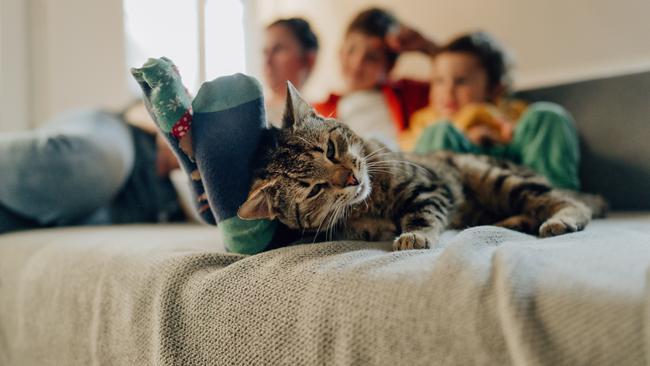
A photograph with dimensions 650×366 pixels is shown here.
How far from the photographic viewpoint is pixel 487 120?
5.55 ft

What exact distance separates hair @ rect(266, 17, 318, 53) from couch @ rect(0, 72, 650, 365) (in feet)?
3.94

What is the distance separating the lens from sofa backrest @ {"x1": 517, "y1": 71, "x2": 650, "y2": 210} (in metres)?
1.62

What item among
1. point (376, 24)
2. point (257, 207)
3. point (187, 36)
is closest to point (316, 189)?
point (257, 207)

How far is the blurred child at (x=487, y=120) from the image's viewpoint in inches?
58.3

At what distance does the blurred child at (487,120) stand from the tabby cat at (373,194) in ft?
1.04

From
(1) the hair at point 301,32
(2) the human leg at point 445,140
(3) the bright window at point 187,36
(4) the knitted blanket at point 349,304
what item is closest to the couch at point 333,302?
(4) the knitted blanket at point 349,304

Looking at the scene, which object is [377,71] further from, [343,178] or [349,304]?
[349,304]

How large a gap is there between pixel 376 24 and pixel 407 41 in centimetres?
16

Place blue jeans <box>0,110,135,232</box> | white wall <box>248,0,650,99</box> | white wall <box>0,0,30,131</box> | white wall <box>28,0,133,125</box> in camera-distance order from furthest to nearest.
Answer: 1. white wall <box>28,0,133,125</box>
2. white wall <box>0,0,30,131</box>
3. white wall <box>248,0,650,99</box>
4. blue jeans <box>0,110,135,232</box>

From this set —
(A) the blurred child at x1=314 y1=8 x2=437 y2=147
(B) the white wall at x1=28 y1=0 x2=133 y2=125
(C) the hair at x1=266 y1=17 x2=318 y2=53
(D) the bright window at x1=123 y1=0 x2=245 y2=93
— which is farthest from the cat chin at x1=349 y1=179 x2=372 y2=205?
(B) the white wall at x1=28 y1=0 x2=133 y2=125

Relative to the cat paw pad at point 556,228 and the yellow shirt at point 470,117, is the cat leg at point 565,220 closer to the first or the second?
the cat paw pad at point 556,228

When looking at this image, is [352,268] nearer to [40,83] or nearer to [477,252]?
[477,252]

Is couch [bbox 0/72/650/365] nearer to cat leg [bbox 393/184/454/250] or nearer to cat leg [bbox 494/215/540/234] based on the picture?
cat leg [bbox 393/184/454/250]

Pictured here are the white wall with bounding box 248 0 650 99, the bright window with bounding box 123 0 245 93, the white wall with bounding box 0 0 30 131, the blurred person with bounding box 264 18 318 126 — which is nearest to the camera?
the white wall with bounding box 248 0 650 99
